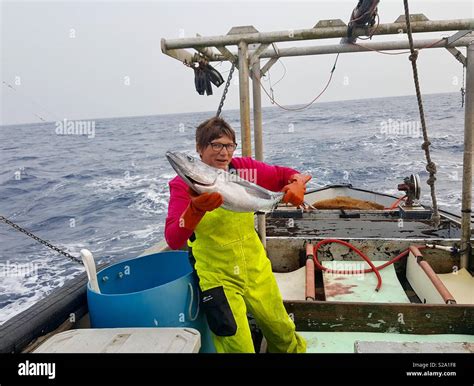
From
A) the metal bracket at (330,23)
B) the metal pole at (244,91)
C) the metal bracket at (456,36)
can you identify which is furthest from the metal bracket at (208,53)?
the metal bracket at (456,36)

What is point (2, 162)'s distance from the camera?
34.6 m

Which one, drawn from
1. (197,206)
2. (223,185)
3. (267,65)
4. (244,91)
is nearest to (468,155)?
(244,91)

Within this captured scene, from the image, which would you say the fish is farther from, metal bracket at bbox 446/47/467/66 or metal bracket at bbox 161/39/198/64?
metal bracket at bbox 446/47/467/66

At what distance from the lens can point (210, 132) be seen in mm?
2881

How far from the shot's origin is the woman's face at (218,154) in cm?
288

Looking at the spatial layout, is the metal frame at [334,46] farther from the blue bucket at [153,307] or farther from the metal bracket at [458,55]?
the blue bucket at [153,307]

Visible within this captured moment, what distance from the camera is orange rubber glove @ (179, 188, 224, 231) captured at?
91.2 inches

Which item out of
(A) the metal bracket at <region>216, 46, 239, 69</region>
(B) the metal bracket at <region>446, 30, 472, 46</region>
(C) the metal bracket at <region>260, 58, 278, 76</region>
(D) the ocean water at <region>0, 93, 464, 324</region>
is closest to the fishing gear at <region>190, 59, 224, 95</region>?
(A) the metal bracket at <region>216, 46, 239, 69</region>

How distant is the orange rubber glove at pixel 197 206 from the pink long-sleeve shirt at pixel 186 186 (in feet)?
0.25

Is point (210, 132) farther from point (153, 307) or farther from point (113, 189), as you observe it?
point (113, 189)

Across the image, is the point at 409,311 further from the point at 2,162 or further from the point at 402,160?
the point at 2,162

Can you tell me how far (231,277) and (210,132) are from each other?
Result: 1.14 m
